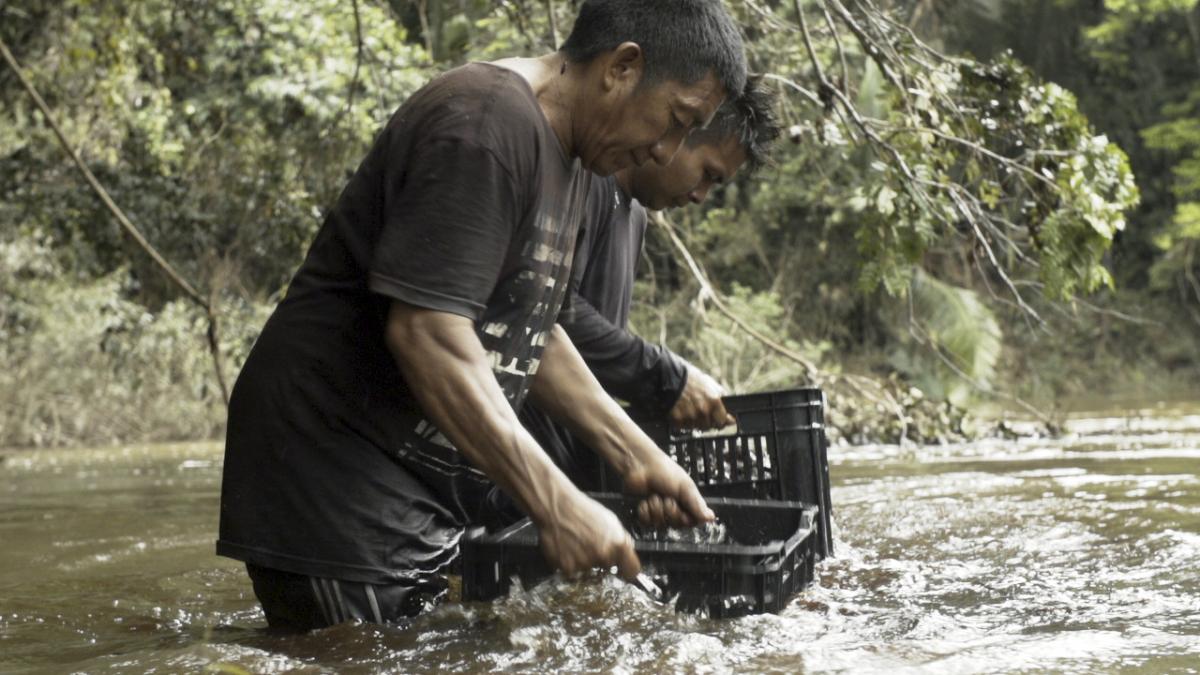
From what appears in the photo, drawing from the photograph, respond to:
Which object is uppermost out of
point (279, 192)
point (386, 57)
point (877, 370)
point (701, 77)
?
point (386, 57)

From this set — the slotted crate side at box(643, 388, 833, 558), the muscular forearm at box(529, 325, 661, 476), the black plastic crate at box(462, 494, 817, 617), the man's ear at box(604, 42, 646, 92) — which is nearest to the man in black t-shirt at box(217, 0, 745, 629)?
the man's ear at box(604, 42, 646, 92)

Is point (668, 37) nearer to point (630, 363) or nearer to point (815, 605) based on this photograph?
point (815, 605)

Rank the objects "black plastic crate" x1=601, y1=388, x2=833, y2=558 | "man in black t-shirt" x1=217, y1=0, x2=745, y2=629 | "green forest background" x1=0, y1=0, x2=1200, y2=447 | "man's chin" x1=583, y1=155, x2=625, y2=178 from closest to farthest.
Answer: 1. "man in black t-shirt" x1=217, y1=0, x2=745, y2=629
2. "man's chin" x1=583, y1=155, x2=625, y2=178
3. "black plastic crate" x1=601, y1=388, x2=833, y2=558
4. "green forest background" x1=0, y1=0, x2=1200, y2=447

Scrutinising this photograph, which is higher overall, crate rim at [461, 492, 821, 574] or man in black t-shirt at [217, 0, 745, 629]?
man in black t-shirt at [217, 0, 745, 629]

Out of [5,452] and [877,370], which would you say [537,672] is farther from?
[877,370]

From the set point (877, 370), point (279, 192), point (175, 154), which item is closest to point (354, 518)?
point (279, 192)

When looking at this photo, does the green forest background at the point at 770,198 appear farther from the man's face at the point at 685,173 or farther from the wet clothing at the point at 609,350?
the wet clothing at the point at 609,350

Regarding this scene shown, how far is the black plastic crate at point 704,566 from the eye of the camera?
3197 mm

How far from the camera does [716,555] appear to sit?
10.5 ft

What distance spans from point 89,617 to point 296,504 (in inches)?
54.8

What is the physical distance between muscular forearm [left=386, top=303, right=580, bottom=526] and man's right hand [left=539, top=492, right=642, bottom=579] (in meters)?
0.02

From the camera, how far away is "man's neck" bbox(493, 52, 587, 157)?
3.22 metres

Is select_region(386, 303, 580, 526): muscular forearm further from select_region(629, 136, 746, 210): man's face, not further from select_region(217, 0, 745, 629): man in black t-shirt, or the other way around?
select_region(629, 136, 746, 210): man's face

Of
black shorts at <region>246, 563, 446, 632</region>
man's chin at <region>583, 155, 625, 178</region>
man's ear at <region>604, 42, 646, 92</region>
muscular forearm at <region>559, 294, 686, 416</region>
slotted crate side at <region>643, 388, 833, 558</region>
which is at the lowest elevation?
black shorts at <region>246, 563, 446, 632</region>
